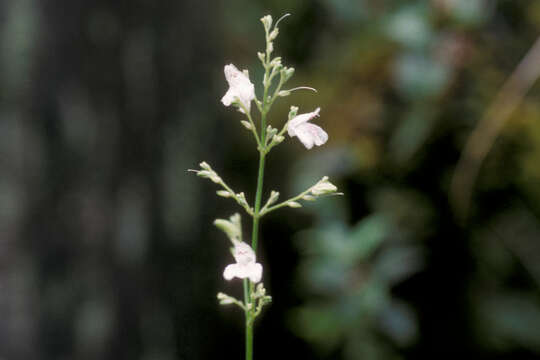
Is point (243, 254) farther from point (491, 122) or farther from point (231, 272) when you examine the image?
point (491, 122)

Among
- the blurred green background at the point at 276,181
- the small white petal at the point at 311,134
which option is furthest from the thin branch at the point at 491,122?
the small white petal at the point at 311,134

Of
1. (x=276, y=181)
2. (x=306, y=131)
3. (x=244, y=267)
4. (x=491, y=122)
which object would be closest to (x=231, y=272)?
(x=244, y=267)

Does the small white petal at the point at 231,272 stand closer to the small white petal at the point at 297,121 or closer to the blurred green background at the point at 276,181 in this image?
the small white petal at the point at 297,121

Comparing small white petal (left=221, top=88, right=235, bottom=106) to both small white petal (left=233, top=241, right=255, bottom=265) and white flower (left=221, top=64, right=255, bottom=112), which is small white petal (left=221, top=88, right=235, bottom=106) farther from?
small white petal (left=233, top=241, right=255, bottom=265)

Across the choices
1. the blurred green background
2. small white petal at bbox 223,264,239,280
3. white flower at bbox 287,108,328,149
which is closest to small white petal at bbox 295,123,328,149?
white flower at bbox 287,108,328,149

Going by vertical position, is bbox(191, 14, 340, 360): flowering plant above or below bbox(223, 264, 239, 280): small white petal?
above

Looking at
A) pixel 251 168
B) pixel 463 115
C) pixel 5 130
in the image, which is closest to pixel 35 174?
pixel 5 130

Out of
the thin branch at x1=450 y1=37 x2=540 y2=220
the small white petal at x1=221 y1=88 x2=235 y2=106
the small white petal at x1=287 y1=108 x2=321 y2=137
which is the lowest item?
the small white petal at x1=287 y1=108 x2=321 y2=137
